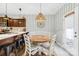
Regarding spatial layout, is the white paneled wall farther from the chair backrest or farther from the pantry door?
the pantry door

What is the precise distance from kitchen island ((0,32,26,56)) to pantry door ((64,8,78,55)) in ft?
3.90

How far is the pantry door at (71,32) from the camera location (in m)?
3.77

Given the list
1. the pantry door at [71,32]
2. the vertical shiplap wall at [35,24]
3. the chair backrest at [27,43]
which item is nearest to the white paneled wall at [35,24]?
the vertical shiplap wall at [35,24]

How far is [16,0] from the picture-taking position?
293cm

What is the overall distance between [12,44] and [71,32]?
5.41 ft

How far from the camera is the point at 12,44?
378 cm

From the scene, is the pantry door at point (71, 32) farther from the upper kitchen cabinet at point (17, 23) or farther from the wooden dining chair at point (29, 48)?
the upper kitchen cabinet at point (17, 23)

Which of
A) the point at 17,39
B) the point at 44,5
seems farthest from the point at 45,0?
the point at 17,39

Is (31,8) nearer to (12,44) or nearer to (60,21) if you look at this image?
(60,21)

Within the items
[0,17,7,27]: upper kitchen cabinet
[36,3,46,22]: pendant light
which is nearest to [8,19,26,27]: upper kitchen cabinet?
[0,17,7,27]: upper kitchen cabinet

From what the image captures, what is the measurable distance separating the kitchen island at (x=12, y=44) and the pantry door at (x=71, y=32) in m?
1.19

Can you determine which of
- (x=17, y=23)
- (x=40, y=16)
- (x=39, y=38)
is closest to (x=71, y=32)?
(x=39, y=38)

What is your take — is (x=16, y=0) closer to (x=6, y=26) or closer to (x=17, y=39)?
(x=6, y=26)

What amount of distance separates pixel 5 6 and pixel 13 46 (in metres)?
1.08
